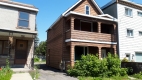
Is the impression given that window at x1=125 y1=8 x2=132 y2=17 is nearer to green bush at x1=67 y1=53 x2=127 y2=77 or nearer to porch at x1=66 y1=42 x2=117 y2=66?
porch at x1=66 y1=42 x2=117 y2=66

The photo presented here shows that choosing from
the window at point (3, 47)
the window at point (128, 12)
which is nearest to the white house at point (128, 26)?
the window at point (128, 12)

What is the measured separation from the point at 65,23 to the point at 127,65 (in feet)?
27.7

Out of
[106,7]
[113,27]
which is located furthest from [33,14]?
[106,7]

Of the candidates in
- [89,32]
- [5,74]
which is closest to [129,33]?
[89,32]

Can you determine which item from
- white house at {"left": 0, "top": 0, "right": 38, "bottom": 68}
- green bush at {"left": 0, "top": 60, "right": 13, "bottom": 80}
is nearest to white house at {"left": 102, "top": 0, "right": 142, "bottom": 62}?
white house at {"left": 0, "top": 0, "right": 38, "bottom": 68}

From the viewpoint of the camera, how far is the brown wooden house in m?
14.8

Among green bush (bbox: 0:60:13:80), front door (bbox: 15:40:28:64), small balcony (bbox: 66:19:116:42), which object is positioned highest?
small balcony (bbox: 66:19:116:42)

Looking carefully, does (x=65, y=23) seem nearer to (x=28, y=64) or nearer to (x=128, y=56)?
(x=28, y=64)

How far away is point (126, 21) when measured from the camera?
1923 cm

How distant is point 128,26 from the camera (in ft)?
63.4

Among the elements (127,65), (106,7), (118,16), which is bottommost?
(127,65)

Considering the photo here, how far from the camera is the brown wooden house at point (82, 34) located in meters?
14.8

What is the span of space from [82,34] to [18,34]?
6642 millimetres

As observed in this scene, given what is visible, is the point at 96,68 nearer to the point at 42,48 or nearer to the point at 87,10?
the point at 87,10
